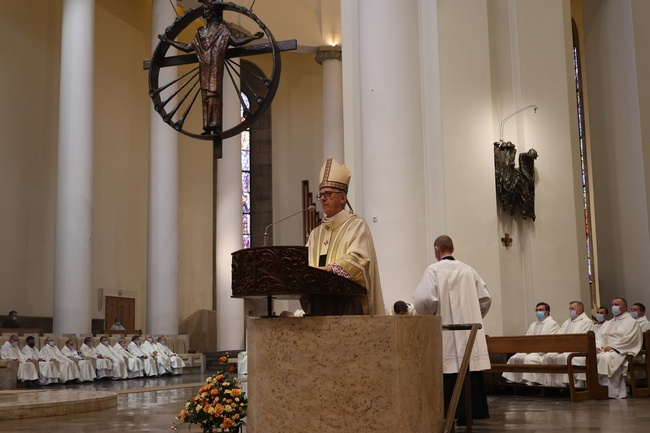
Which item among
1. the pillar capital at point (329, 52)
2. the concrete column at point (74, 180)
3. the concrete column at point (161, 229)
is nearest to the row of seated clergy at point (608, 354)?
the concrete column at point (74, 180)

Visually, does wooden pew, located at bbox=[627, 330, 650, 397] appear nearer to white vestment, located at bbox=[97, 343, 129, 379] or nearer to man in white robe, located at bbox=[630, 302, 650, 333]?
man in white robe, located at bbox=[630, 302, 650, 333]

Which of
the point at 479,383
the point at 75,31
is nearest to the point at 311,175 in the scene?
the point at 75,31

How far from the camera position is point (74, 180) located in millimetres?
19531

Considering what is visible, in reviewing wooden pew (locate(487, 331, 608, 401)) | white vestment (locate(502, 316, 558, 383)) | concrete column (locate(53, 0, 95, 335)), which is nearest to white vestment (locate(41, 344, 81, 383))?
concrete column (locate(53, 0, 95, 335))

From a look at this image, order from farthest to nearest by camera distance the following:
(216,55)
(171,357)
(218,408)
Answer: (171,357)
(216,55)
(218,408)

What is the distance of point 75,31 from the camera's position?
64.9 ft

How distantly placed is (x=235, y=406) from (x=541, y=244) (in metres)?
8.97

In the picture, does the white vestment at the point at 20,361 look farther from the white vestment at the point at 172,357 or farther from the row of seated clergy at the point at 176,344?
the white vestment at the point at 172,357

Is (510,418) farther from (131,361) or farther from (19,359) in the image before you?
(131,361)

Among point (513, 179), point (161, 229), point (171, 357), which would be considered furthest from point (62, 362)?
point (513, 179)

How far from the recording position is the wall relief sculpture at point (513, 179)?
42.5ft

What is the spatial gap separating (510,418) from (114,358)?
12835 millimetres

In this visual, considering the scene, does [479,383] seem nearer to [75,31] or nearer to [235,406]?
[235,406]

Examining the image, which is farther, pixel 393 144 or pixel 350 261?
pixel 393 144
